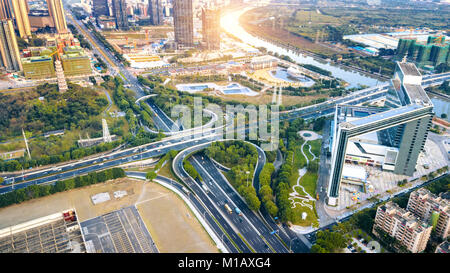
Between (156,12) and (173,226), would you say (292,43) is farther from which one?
(173,226)

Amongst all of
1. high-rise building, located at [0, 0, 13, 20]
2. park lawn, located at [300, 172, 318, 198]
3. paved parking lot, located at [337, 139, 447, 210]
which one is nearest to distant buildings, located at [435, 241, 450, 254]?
paved parking lot, located at [337, 139, 447, 210]

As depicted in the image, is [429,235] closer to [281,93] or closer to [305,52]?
[281,93]

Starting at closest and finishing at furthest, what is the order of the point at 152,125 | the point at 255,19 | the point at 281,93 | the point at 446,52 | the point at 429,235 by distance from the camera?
the point at 429,235, the point at 152,125, the point at 281,93, the point at 446,52, the point at 255,19

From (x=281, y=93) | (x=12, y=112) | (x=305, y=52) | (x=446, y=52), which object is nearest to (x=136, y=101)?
(x=12, y=112)

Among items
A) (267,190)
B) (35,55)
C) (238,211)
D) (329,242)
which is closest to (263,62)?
(35,55)

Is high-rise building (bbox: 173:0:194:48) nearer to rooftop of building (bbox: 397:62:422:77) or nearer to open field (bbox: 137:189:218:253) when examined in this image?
rooftop of building (bbox: 397:62:422:77)
